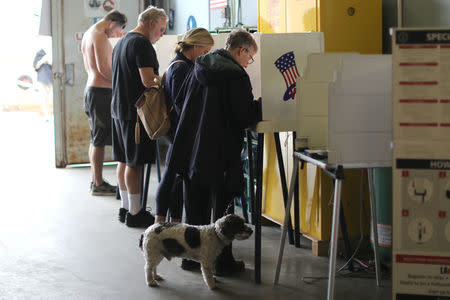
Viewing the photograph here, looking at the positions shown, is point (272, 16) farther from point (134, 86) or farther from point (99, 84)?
point (99, 84)

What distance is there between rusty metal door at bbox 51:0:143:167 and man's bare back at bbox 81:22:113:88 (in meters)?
1.47

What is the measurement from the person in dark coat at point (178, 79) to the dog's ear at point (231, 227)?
1.50 feet

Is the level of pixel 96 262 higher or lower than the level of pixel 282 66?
lower

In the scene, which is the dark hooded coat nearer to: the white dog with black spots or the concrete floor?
the white dog with black spots

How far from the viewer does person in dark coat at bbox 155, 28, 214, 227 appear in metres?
3.43

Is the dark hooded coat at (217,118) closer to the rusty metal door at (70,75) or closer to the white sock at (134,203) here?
the white sock at (134,203)

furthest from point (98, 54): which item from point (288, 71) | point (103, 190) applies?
point (288, 71)

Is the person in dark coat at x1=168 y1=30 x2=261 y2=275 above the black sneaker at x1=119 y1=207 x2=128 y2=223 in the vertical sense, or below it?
above

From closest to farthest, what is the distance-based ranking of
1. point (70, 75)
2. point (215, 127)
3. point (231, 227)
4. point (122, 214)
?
point (231, 227), point (215, 127), point (122, 214), point (70, 75)

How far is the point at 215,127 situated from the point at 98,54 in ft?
8.11

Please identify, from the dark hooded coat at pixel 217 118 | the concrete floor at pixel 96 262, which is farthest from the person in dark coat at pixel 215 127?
the concrete floor at pixel 96 262

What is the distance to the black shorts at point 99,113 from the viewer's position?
547 cm

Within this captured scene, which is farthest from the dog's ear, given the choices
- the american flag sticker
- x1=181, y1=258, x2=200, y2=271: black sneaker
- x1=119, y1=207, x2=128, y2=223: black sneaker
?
x1=119, y1=207, x2=128, y2=223: black sneaker

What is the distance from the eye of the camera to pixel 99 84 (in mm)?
5465
